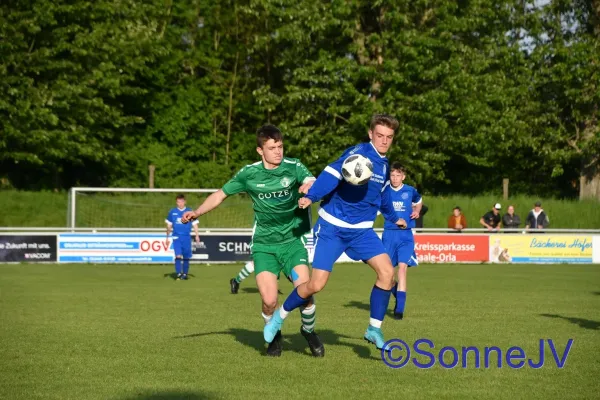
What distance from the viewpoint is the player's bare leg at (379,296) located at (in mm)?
9289

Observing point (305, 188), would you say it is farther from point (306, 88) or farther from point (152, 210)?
point (306, 88)

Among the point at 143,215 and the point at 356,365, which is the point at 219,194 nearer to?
the point at 356,365

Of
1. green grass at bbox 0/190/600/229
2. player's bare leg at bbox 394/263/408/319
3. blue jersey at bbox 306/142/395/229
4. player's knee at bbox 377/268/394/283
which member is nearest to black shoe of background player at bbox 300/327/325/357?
player's knee at bbox 377/268/394/283

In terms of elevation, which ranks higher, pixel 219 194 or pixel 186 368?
pixel 219 194

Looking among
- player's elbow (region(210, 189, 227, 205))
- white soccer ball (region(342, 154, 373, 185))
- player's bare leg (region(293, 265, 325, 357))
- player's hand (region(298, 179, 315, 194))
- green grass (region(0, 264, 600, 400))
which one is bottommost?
green grass (region(0, 264, 600, 400))

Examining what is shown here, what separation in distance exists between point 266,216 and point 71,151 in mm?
28703

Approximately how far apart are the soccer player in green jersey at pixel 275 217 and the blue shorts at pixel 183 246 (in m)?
12.2

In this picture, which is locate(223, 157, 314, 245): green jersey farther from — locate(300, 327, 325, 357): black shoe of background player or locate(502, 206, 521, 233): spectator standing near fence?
locate(502, 206, 521, 233): spectator standing near fence

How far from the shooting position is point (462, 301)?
15.9m

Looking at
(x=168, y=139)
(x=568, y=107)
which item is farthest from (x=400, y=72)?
(x=168, y=139)

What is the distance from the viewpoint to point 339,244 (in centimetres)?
931

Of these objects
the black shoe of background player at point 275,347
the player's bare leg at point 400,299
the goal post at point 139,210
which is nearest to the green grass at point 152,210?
the goal post at point 139,210

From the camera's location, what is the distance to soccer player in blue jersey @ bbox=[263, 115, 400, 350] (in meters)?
9.16

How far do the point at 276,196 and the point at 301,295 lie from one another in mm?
979
